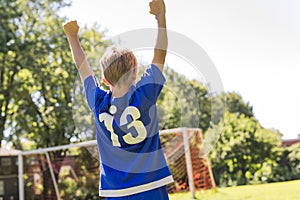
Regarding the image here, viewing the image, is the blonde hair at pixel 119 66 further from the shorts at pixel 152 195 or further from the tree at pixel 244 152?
the tree at pixel 244 152

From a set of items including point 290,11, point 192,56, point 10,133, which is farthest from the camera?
point 10,133

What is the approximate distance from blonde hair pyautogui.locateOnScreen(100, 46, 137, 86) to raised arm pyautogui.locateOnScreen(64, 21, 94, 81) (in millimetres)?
156

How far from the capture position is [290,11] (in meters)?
6.05

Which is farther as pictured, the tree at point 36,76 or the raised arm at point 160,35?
the tree at point 36,76

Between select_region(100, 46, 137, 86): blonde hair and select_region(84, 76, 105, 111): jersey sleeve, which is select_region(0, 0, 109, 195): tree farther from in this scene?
select_region(100, 46, 137, 86): blonde hair

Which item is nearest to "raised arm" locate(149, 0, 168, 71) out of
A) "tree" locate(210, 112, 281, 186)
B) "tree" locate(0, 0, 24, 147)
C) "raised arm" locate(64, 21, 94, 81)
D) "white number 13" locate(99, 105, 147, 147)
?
"white number 13" locate(99, 105, 147, 147)

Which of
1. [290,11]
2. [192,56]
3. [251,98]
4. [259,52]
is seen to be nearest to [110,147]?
[192,56]

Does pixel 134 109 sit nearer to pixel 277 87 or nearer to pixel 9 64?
pixel 277 87

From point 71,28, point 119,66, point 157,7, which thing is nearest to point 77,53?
point 71,28

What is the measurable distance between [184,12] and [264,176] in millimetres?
5791

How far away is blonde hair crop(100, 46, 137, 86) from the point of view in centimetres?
142

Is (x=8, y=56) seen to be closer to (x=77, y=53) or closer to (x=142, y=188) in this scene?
(x=77, y=53)

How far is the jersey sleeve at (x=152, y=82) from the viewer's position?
135cm

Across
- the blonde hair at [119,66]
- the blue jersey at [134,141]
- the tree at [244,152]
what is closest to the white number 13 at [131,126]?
the blue jersey at [134,141]
